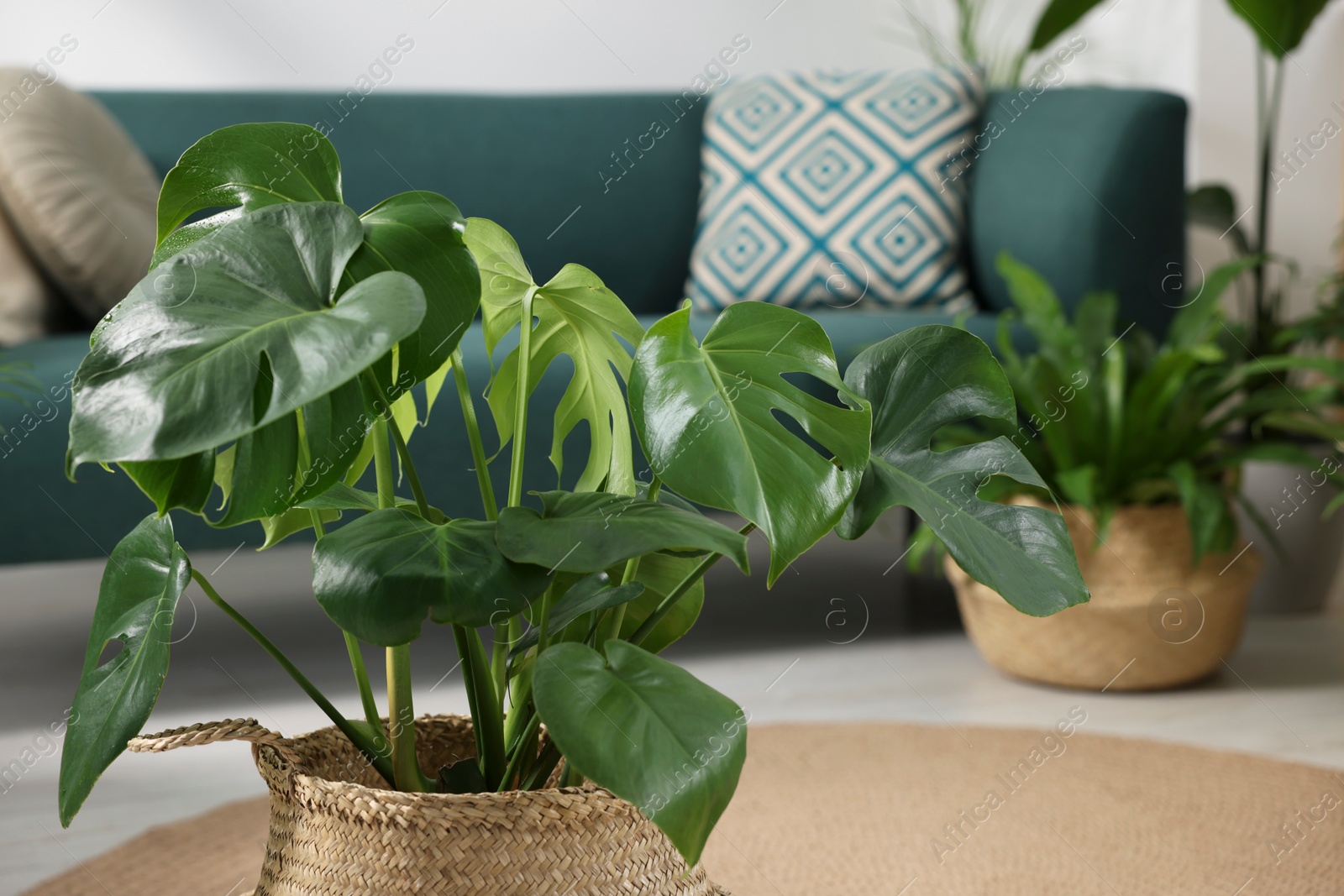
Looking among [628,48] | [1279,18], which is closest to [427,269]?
[1279,18]

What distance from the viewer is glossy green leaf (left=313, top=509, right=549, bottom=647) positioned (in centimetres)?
45

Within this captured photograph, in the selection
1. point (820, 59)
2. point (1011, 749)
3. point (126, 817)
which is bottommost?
point (1011, 749)

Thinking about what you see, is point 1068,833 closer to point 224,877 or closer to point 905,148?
point 224,877

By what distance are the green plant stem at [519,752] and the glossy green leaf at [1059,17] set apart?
6.77 ft

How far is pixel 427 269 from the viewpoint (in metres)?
0.51

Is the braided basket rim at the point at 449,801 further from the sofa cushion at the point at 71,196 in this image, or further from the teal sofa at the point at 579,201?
the sofa cushion at the point at 71,196

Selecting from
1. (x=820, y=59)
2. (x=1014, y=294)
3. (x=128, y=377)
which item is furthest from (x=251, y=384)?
(x=820, y=59)

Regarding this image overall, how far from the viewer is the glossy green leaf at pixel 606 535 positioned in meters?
0.45

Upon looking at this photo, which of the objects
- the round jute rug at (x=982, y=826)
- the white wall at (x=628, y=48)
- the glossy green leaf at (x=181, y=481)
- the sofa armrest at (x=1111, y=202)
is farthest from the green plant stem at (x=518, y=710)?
the white wall at (x=628, y=48)

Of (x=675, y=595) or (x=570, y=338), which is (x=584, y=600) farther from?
(x=570, y=338)

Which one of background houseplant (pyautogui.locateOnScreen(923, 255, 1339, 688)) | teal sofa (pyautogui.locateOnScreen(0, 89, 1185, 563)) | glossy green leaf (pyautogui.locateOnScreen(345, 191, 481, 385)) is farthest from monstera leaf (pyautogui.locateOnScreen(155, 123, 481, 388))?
background houseplant (pyautogui.locateOnScreen(923, 255, 1339, 688))

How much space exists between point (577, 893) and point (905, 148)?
1.87 m

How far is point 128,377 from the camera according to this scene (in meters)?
0.41

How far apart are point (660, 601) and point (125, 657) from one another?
28cm
